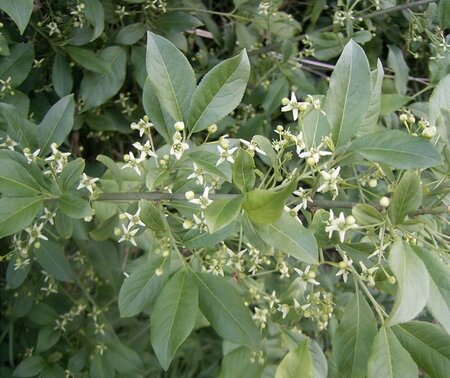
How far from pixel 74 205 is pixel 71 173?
0.30 feet

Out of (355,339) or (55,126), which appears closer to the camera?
(355,339)

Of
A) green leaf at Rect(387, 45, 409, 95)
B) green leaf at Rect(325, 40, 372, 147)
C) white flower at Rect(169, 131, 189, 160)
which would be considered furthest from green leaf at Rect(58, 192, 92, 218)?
green leaf at Rect(387, 45, 409, 95)

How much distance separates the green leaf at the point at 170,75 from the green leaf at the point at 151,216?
230mm

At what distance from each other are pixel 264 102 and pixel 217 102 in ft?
3.53

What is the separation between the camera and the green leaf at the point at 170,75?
1.22 meters

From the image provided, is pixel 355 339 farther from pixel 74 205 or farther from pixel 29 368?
pixel 29 368

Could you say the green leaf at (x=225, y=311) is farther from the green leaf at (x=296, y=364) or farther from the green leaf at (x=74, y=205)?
the green leaf at (x=74, y=205)

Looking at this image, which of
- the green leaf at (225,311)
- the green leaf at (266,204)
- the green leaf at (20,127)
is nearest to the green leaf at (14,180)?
the green leaf at (20,127)

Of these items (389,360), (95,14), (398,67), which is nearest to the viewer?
(389,360)

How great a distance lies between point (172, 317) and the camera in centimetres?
119

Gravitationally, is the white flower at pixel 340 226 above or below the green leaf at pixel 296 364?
above

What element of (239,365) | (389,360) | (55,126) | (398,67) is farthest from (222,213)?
(398,67)

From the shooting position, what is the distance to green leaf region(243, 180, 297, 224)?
925 mm

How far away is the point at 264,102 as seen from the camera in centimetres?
229
